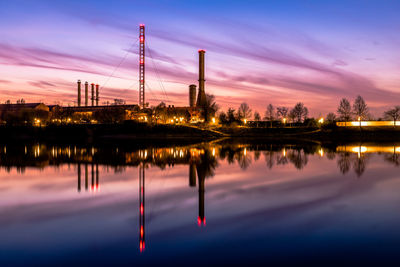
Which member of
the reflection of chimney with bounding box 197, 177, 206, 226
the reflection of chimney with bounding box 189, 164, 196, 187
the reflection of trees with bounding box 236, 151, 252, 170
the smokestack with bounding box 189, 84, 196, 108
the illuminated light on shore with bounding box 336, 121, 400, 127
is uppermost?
the smokestack with bounding box 189, 84, 196, 108

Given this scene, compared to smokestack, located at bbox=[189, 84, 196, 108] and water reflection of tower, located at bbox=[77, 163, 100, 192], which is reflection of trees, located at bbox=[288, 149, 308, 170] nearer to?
water reflection of tower, located at bbox=[77, 163, 100, 192]

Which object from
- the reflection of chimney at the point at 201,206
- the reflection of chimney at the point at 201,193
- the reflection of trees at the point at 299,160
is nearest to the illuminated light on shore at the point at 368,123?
the reflection of trees at the point at 299,160

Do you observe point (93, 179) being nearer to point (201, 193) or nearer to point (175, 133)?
point (201, 193)

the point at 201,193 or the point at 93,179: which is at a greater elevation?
the point at 201,193

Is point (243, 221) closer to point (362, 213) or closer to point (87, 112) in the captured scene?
point (362, 213)

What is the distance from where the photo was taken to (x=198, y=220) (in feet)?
26.4

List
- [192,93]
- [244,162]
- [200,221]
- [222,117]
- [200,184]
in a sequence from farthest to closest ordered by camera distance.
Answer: [192,93] < [222,117] < [244,162] < [200,184] < [200,221]

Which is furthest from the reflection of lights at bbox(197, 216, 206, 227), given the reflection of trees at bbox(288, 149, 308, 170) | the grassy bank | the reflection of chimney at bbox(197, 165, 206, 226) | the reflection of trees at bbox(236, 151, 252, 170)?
the grassy bank

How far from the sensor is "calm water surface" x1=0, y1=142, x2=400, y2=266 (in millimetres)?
5866

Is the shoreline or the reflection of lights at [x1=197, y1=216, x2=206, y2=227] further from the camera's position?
the shoreline

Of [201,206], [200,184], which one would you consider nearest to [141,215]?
[201,206]

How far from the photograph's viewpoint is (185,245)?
20.8ft

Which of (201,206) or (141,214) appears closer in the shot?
(141,214)

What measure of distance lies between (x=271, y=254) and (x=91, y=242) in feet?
12.0
